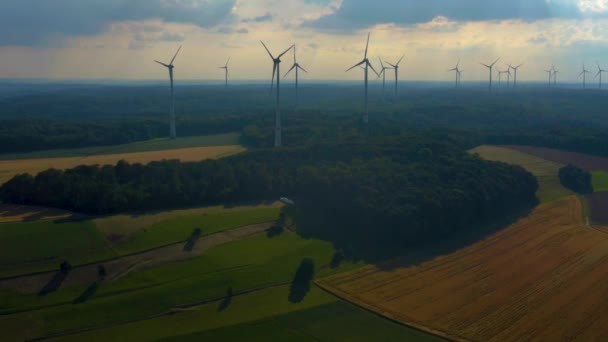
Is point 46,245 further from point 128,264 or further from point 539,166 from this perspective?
point 539,166

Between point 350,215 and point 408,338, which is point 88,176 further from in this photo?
point 408,338

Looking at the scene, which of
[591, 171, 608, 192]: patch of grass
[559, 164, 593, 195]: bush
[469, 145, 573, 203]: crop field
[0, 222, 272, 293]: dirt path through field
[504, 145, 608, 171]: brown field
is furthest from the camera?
[504, 145, 608, 171]: brown field

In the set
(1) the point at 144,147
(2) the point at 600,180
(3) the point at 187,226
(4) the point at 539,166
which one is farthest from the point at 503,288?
(1) the point at 144,147

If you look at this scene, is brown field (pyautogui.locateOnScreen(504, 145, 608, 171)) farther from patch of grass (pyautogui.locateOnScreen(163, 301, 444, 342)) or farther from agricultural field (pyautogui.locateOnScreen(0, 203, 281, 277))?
patch of grass (pyautogui.locateOnScreen(163, 301, 444, 342))

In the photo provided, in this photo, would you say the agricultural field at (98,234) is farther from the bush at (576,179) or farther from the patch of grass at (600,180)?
the patch of grass at (600,180)

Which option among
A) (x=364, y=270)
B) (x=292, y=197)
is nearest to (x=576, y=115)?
(x=292, y=197)

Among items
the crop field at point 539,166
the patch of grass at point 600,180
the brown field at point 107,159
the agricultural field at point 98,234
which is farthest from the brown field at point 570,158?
the agricultural field at point 98,234

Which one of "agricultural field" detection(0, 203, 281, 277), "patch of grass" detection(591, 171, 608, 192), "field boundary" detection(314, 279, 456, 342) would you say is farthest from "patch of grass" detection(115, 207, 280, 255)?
"patch of grass" detection(591, 171, 608, 192)
